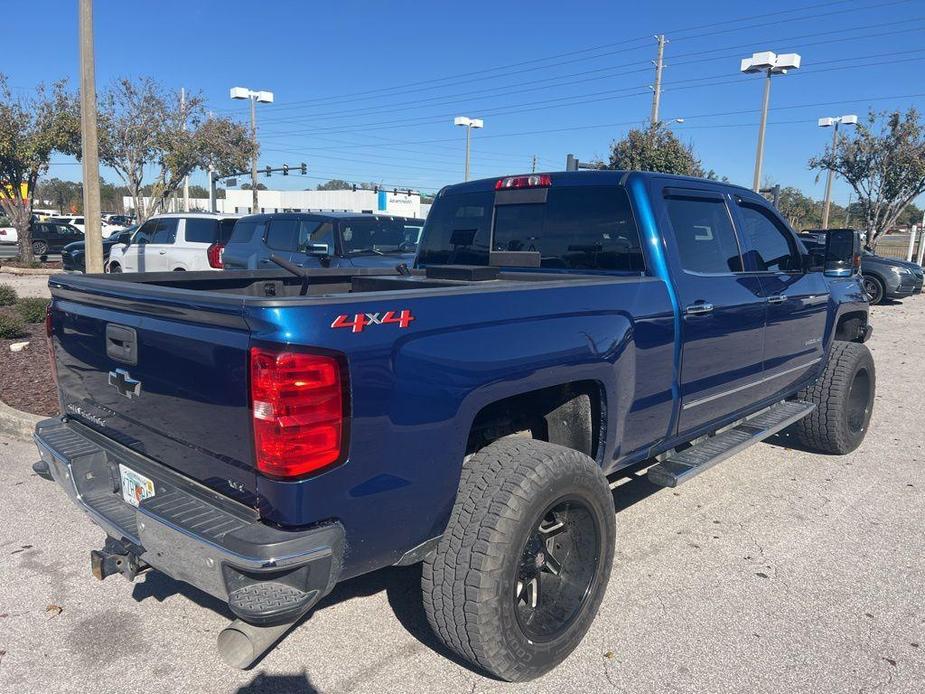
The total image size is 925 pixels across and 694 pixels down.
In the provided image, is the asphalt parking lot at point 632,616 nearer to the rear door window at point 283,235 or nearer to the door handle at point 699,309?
the door handle at point 699,309

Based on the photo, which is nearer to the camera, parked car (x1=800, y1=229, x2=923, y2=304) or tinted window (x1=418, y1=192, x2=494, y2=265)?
tinted window (x1=418, y1=192, x2=494, y2=265)

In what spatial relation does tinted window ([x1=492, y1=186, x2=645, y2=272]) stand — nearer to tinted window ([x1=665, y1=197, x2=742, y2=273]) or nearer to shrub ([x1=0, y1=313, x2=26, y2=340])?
tinted window ([x1=665, y1=197, x2=742, y2=273])

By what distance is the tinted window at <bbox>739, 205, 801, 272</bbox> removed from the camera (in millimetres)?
4332

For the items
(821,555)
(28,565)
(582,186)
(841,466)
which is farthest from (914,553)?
(28,565)

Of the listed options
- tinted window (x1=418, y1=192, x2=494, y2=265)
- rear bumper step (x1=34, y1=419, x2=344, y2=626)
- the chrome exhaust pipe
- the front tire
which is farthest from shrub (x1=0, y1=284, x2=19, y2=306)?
the front tire

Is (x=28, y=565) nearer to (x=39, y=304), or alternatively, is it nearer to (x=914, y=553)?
(x=914, y=553)

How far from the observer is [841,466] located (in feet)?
17.4

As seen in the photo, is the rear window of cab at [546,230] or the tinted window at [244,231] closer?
the rear window of cab at [546,230]

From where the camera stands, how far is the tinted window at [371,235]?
31.6 feet

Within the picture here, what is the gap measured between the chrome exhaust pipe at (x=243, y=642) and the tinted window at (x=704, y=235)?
2.63m

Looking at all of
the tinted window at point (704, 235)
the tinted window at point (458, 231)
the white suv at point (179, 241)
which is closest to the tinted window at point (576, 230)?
the tinted window at point (458, 231)

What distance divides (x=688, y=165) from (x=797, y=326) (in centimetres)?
1719

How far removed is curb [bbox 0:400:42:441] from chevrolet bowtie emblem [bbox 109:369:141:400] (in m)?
3.25

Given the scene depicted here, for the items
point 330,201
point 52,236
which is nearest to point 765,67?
point 52,236
